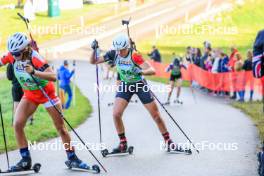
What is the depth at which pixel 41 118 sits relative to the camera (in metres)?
17.6

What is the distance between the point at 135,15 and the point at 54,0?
1852 cm

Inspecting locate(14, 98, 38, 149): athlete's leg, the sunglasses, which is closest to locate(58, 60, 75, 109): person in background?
locate(14, 98, 38, 149): athlete's leg

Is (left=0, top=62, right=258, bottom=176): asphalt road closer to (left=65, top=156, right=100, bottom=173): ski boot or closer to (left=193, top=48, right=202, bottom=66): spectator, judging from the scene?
(left=65, top=156, right=100, bottom=173): ski boot

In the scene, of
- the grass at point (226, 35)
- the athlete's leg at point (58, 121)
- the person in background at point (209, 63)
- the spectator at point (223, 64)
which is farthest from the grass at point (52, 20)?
the athlete's leg at point (58, 121)

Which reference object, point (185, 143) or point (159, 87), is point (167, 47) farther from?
point (185, 143)

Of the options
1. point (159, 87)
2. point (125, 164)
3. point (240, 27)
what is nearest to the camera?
point (125, 164)

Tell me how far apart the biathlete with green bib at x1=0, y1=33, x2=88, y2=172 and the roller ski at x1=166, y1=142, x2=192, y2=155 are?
233 centimetres

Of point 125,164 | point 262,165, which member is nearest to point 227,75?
point 125,164

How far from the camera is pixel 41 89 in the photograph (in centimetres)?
999

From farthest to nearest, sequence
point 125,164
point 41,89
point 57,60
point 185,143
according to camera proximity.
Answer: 1. point 57,60
2. point 185,143
3. point 125,164
4. point 41,89

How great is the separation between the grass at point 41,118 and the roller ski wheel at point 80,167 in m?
2.53

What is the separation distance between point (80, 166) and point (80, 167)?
16 mm

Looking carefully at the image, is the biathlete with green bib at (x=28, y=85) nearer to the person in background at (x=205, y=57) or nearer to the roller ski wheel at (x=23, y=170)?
the roller ski wheel at (x=23, y=170)

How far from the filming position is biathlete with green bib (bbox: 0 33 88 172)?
31.3 ft
